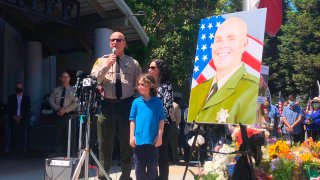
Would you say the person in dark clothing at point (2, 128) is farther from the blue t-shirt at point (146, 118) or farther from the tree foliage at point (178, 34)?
the tree foliage at point (178, 34)

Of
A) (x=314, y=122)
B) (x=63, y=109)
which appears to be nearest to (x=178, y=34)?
(x=314, y=122)

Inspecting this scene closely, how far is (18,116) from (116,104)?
17.5 ft

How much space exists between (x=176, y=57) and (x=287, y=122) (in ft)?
29.0

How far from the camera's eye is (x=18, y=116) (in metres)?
10.2

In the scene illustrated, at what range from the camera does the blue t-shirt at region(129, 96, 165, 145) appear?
4996mm

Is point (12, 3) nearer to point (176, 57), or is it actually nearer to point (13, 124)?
point (13, 124)

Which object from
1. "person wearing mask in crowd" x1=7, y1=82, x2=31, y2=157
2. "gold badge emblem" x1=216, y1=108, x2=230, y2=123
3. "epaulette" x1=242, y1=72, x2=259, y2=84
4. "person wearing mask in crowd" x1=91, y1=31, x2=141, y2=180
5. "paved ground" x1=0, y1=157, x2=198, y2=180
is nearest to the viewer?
"epaulette" x1=242, y1=72, x2=259, y2=84

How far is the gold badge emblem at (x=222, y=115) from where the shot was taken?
4469mm

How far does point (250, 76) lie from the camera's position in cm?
435

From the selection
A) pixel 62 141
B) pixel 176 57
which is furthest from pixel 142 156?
pixel 176 57

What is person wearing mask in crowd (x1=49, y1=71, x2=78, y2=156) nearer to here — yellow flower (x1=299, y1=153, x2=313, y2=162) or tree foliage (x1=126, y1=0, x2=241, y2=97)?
A: yellow flower (x1=299, y1=153, x2=313, y2=162)

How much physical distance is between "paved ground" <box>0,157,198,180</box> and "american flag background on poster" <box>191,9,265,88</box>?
2.91 metres

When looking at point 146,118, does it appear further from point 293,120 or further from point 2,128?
point 293,120

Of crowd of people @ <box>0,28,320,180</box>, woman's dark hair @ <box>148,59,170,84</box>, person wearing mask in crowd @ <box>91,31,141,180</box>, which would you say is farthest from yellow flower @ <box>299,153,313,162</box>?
person wearing mask in crowd @ <box>91,31,141,180</box>
